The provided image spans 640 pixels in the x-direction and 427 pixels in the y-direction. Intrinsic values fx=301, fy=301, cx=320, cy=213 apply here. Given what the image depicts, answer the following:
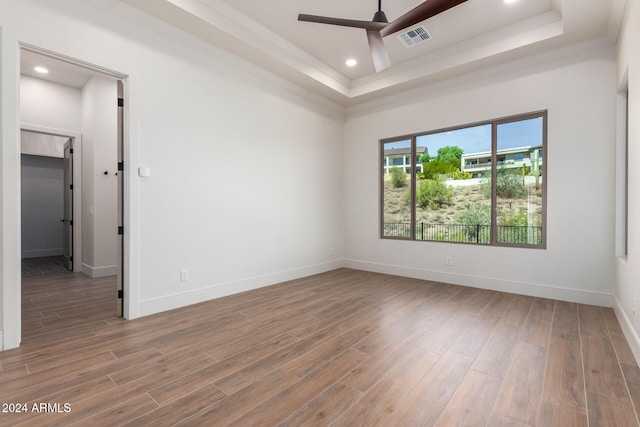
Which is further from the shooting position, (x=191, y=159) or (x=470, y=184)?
(x=470, y=184)

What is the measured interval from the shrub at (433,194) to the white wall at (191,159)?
6.40ft

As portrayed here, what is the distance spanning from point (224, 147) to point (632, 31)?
4.41 metres

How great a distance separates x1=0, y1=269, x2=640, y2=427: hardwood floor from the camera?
5.63ft

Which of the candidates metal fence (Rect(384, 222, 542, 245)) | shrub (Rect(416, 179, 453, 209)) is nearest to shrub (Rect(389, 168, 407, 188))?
shrub (Rect(416, 179, 453, 209))

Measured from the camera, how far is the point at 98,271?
520cm

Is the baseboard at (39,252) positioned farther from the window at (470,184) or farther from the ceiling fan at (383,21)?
Result: the ceiling fan at (383,21)

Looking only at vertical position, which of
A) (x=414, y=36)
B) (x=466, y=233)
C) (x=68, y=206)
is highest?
(x=414, y=36)

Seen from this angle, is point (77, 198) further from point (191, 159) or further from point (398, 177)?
point (398, 177)

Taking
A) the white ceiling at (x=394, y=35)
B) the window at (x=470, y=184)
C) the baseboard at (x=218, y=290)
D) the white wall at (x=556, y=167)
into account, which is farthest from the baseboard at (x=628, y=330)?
the baseboard at (x=218, y=290)

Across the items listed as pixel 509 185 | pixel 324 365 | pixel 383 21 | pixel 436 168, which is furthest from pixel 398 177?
pixel 324 365

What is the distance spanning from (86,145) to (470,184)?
22.3ft

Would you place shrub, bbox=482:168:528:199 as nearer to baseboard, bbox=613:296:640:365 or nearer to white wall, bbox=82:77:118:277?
baseboard, bbox=613:296:640:365

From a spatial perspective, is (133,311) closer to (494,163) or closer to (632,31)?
(494,163)

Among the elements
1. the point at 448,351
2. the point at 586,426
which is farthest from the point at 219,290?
the point at 586,426
